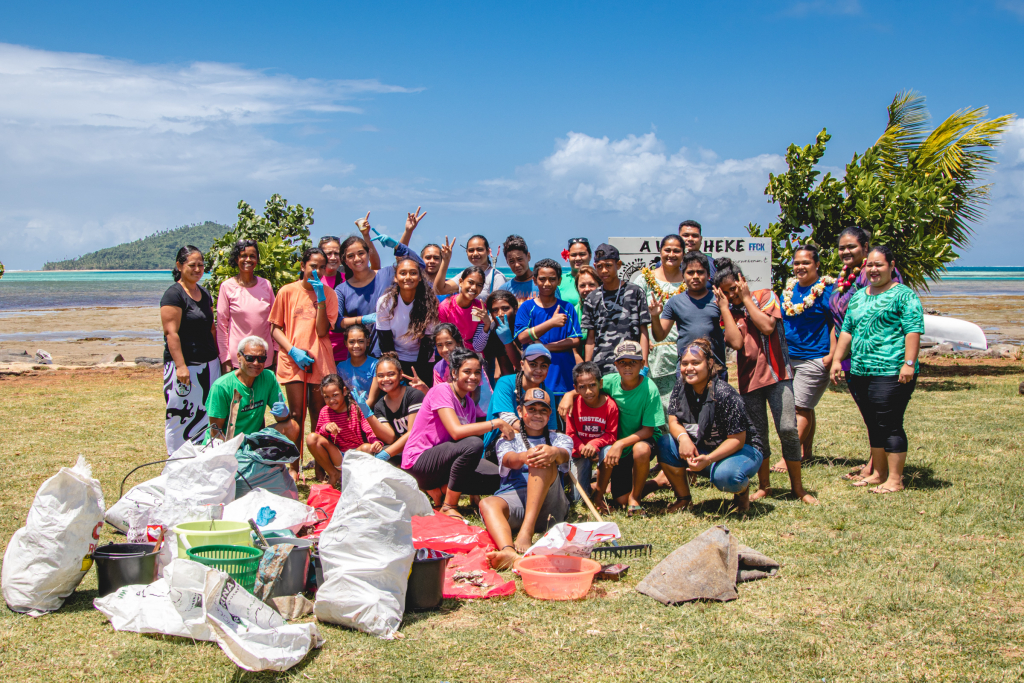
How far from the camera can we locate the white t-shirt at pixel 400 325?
6.39 metres

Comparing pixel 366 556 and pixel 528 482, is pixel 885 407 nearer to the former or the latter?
pixel 528 482

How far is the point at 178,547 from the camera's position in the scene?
378 cm

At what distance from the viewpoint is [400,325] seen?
21.0 ft

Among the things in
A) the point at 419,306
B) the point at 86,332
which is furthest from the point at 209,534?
the point at 86,332

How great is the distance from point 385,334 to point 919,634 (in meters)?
4.45

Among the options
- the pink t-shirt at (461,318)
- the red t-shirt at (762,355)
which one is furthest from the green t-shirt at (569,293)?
the red t-shirt at (762,355)

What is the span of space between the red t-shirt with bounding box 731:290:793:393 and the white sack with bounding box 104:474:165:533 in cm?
426

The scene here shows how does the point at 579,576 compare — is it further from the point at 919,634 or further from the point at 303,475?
the point at 303,475

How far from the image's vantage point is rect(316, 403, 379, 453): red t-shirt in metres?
6.18

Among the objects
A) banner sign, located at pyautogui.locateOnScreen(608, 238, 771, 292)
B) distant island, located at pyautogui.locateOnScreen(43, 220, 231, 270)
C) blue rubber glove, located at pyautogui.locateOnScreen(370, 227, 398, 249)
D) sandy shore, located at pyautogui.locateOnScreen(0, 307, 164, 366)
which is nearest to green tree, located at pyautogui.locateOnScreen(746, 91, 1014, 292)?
banner sign, located at pyautogui.locateOnScreen(608, 238, 771, 292)

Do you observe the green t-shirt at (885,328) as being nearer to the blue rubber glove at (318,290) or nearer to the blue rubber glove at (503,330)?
the blue rubber glove at (503,330)

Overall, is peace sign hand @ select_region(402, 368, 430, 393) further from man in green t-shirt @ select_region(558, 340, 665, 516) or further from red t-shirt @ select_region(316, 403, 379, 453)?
man in green t-shirt @ select_region(558, 340, 665, 516)

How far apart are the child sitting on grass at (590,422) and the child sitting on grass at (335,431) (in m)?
1.66

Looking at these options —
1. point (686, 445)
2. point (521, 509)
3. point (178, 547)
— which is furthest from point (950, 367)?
point (178, 547)
